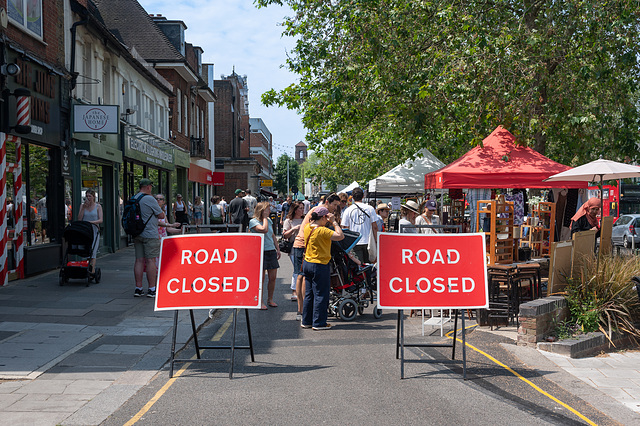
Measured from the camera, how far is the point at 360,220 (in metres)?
11.1

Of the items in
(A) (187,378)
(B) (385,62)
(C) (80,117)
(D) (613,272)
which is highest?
(B) (385,62)

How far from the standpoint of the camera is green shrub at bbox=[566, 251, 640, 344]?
8193 millimetres

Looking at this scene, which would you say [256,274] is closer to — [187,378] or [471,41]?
[187,378]

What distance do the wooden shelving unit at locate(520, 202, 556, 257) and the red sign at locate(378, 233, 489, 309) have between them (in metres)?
6.84

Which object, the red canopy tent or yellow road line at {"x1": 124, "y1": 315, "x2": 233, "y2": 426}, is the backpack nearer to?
yellow road line at {"x1": 124, "y1": 315, "x2": 233, "y2": 426}

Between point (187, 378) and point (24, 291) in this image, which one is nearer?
point (187, 378)

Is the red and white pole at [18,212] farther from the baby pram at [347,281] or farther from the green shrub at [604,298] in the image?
the green shrub at [604,298]

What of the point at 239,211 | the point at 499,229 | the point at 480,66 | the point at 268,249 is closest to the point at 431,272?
the point at 268,249

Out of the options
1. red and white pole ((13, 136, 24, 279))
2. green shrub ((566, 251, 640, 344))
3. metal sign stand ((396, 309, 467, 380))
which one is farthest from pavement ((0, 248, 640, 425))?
red and white pole ((13, 136, 24, 279))

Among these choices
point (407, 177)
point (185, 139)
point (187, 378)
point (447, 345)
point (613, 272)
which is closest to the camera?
point (187, 378)

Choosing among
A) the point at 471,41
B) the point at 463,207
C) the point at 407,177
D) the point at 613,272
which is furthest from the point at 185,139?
the point at 613,272

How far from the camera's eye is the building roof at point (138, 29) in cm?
3017

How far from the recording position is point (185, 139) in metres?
34.6

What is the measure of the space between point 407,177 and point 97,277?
9349 mm
